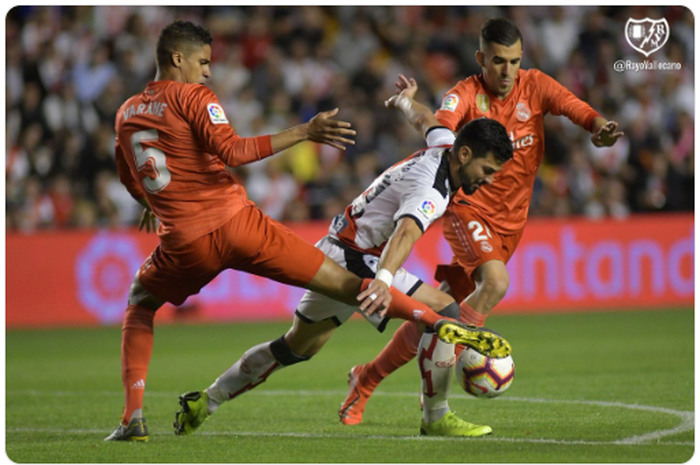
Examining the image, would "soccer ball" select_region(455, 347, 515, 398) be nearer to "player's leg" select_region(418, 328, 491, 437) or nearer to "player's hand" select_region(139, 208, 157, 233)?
"player's leg" select_region(418, 328, 491, 437)

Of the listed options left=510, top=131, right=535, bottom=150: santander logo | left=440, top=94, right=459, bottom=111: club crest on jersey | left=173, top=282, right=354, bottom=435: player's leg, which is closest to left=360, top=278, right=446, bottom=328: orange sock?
left=173, top=282, right=354, bottom=435: player's leg

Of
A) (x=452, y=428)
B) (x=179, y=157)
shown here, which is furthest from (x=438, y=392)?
(x=179, y=157)

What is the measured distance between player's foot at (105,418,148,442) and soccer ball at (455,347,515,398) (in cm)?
183

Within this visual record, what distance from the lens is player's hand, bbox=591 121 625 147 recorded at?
21.6 ft

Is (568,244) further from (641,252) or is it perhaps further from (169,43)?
(169,43)

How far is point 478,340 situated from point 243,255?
4.46 feet

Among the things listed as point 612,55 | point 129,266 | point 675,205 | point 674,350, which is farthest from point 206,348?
point 612,55

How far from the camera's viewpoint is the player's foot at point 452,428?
5.85m

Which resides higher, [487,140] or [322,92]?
[322,92]

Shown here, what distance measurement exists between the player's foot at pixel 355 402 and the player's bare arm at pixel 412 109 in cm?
164

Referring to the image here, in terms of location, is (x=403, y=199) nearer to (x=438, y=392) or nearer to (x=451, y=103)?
(x=438, y=392)

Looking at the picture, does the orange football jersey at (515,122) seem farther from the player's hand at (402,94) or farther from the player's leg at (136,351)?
the player's leg at (136,351)

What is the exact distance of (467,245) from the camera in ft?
22.8

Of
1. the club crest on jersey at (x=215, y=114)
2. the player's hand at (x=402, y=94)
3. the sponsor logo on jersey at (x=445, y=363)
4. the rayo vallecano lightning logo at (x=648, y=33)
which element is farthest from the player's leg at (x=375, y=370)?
the rayo vallecano lightning logo at (x=648, y=33)
